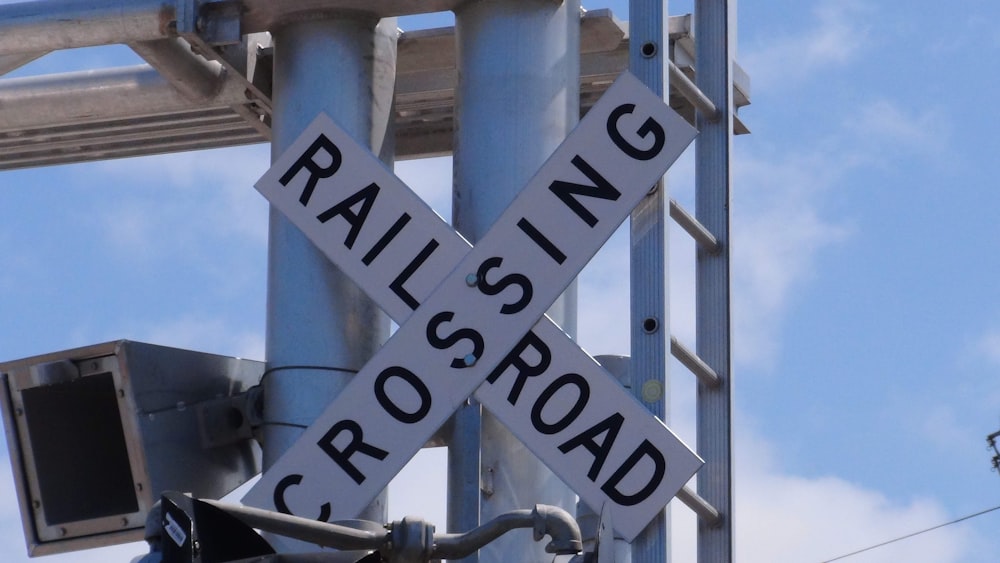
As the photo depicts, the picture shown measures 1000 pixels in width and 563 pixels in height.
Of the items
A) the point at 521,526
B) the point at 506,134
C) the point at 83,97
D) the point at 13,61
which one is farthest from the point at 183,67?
the point at 521,526

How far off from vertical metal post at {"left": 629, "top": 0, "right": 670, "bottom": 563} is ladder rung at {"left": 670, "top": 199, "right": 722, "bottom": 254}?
10cm

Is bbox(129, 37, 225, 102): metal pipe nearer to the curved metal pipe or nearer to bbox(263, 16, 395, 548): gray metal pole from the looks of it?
bbox(263, 16, 395, 548): gray metal pole

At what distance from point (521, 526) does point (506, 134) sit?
2349mm

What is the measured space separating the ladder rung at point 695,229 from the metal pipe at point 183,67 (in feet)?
5.93

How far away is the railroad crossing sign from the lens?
161 inches

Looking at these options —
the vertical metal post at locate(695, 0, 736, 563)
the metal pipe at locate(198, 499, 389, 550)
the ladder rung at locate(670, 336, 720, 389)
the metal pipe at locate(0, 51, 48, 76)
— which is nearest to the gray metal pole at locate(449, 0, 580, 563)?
the ladder rung at locate(670, 336, 720, 389)

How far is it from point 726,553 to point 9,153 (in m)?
3.81

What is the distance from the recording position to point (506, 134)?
5758 millimetres

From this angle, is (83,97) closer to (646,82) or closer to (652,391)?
(646,82)

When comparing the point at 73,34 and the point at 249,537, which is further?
the point at 73,34

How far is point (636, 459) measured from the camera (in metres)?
4.36

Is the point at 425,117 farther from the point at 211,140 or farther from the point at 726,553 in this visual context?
the point at 726,553

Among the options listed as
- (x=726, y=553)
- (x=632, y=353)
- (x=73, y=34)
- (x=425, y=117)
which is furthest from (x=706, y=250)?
(x=73, y=34)

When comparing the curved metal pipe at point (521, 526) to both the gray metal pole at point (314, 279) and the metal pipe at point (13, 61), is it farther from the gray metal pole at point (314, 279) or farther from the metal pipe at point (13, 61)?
the metal pipe at point (13, 61)
